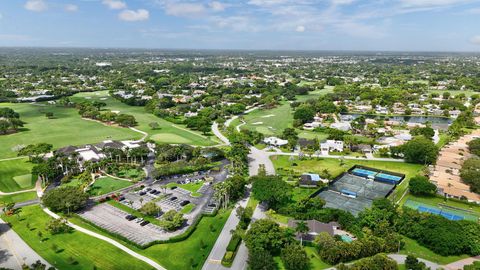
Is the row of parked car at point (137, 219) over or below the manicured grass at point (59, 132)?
over

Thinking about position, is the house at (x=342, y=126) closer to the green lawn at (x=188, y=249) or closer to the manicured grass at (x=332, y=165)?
the manicured grass at (x=332, y=165)

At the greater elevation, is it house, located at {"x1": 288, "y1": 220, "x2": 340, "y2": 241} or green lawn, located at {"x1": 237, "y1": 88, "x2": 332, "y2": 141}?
house, located at {"x1": 288, "y1": 220, "x2": 340, "y2": 241}

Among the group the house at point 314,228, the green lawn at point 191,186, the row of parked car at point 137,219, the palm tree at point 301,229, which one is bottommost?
the green lawn at point 191,186

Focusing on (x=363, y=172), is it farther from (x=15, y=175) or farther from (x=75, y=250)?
(x=15, y=175)

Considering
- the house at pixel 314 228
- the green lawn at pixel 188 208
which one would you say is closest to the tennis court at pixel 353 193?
the house at pixel 314 228

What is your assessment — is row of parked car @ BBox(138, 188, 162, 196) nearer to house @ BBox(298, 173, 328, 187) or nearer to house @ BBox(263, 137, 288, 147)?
house @ BBox(298, 173, 328, 187)

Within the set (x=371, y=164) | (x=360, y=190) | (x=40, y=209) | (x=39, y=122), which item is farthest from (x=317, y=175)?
(x=39, y=122)

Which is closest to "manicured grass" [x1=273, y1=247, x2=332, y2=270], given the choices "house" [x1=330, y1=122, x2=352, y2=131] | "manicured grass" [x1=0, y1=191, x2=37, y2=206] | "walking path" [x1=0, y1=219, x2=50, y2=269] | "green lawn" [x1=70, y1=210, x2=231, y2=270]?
"green lawn" [x1=70, y1=210, x2=231, y2=270]
